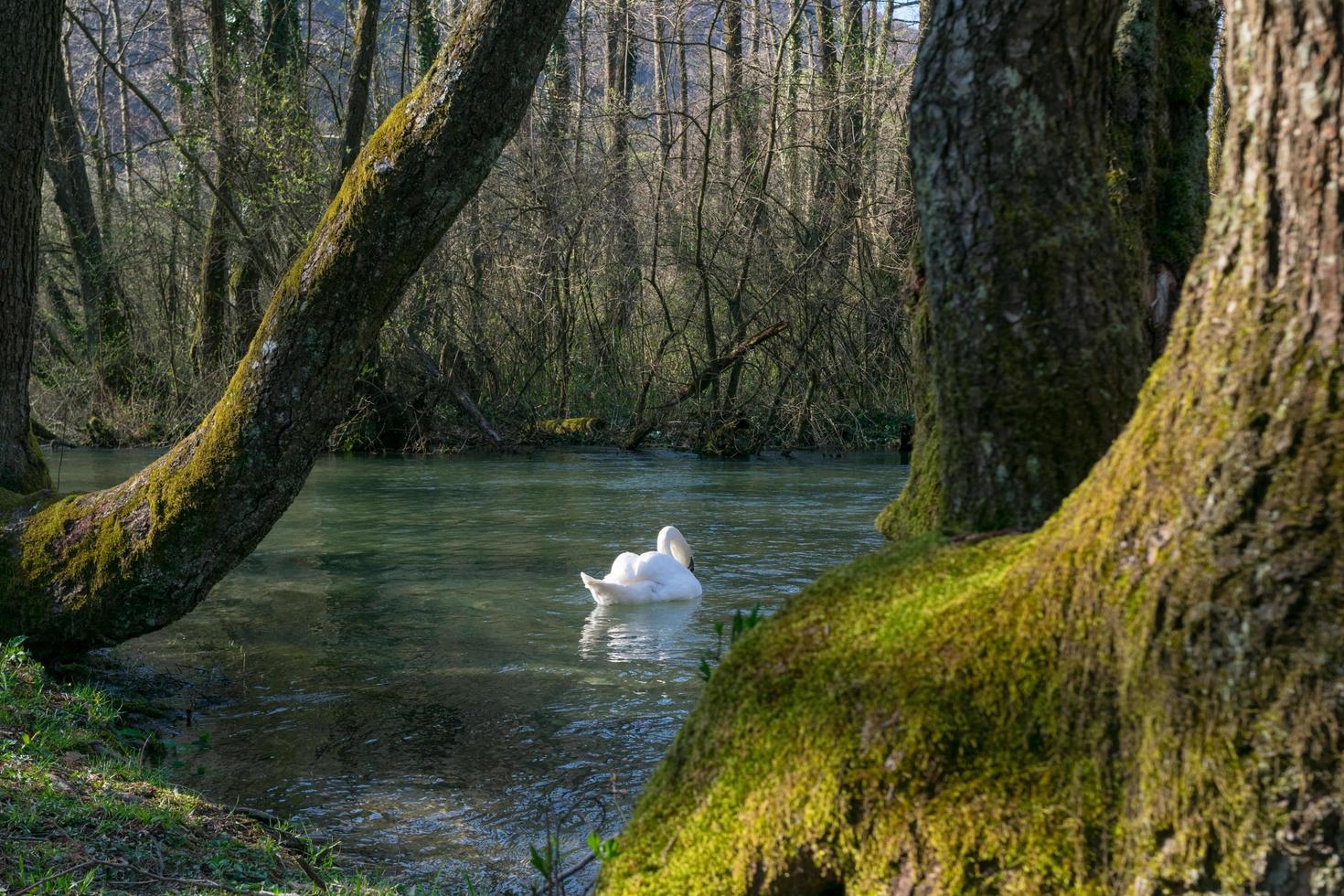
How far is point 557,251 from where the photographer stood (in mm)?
22062

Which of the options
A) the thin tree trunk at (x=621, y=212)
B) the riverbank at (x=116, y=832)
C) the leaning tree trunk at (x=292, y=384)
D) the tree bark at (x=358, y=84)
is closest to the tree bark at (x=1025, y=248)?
the riverbank at (x=116, y=832)

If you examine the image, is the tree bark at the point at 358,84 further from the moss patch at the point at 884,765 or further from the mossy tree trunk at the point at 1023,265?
the moss patch at the point at 884,765

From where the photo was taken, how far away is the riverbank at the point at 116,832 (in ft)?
13.4

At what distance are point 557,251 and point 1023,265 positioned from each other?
19323 mm

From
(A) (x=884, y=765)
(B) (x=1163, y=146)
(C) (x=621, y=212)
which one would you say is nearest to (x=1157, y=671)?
(A) (x=884, y=765)

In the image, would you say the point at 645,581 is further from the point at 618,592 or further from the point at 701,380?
the point at 701,380

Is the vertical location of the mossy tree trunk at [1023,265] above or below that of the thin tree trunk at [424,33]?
below

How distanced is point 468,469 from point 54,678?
12.8 m

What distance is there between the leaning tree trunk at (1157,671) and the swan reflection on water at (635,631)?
18.5 feet

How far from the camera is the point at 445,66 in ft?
20.7

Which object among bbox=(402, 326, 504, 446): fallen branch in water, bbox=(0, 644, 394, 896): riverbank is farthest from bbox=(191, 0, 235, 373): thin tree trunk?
bbox=(0, 644, 394, 896): riverbank

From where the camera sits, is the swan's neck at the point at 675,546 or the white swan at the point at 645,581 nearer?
the white swan at the point at 645,581

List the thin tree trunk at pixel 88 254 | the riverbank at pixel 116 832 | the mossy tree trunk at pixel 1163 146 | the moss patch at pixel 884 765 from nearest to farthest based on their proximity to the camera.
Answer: the moss patch at pixel 884 765, the riverbank at pixel 116 832, the mossy tree trunk at pixel 1163 146, the thin tree trunk at pixel 88 254

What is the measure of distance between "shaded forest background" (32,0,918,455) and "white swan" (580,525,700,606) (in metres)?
9.80
